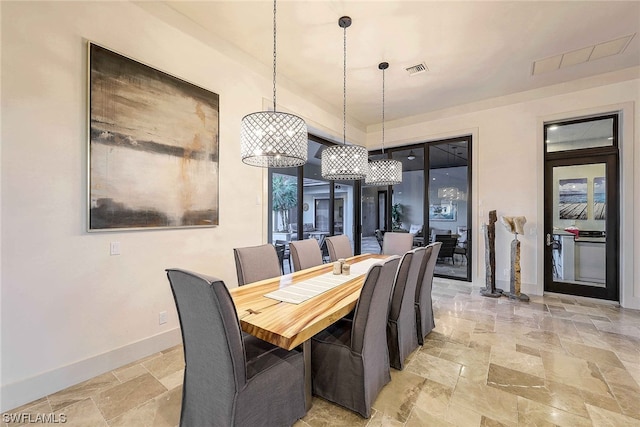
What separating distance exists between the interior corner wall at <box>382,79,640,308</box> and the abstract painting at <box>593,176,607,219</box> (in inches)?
10.3

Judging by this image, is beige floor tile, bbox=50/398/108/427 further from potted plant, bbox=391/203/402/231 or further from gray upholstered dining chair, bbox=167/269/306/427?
potted plant, bbox=391/203/402/231

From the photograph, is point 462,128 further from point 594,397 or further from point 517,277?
point 594,397

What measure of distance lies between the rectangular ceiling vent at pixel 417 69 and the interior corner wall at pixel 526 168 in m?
1.72

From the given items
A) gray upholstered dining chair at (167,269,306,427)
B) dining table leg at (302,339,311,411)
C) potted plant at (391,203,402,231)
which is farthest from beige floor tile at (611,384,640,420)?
potted plant at (391,203,402,231)

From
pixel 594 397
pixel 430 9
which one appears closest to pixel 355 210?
pixel 430 9

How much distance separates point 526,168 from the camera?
4.36m

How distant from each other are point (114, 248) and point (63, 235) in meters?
0.34

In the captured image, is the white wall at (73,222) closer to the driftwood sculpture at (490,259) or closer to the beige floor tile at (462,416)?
the beige floor tile at (462,416)

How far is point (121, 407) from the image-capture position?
5.94ft

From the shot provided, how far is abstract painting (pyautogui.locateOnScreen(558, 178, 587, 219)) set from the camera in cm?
415

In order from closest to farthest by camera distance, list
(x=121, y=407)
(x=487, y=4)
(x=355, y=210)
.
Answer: (x=121, y=407) → (x=487, y=4) → (x=355, y=210)

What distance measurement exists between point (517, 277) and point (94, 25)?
5818mm

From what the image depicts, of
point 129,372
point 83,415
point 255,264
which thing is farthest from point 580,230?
point 83,415

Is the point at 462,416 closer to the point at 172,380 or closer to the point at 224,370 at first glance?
the point at 224,370
